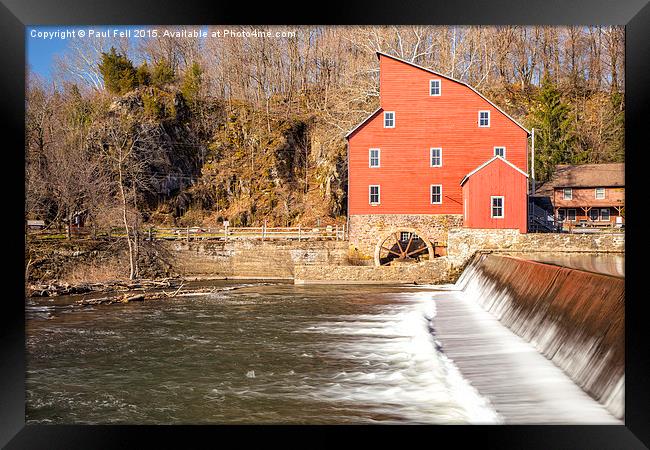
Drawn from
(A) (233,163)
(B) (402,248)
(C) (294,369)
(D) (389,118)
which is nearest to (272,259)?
(B) (402,248)

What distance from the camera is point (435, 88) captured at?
875 inches

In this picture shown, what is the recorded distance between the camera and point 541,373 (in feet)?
23.3

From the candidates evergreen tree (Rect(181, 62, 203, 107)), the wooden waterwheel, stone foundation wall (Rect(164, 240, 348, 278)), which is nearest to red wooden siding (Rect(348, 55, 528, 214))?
the wooden waterwheel

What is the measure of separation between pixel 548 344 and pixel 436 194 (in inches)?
578

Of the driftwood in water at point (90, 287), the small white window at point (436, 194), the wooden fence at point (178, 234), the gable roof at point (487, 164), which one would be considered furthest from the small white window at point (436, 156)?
the driftwood in water at point (90, 287)

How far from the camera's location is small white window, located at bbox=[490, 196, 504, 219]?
19656 mm

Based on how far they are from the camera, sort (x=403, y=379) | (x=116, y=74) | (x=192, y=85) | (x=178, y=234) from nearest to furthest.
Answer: (x=403, y=379) < (x=178, y=234) < (x=116, y=74) < (x=192, y=85)

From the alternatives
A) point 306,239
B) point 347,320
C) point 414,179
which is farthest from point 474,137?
point 347,320

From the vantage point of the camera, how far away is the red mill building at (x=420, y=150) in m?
22.2

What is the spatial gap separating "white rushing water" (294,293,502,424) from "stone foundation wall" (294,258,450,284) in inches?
284

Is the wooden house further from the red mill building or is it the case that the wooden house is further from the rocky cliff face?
the rocky cliff face

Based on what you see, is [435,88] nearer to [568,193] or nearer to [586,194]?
[568,193]

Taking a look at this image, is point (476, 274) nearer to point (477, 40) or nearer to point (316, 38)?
point (477, 40)
